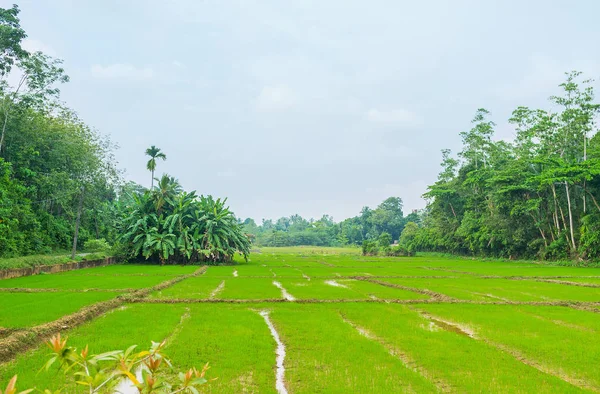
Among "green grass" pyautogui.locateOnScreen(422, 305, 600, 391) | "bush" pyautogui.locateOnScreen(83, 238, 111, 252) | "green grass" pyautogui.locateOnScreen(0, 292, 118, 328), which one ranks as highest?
"bush" pyautogui.locateOnScreen(83, 238, 111, 252)

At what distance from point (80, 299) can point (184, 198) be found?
21.4m

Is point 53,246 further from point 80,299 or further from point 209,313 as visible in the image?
point 209,313

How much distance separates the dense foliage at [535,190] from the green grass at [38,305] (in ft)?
92.4

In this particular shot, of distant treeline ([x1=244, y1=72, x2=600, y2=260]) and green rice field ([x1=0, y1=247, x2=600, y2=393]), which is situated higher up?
distant treeline ([x1=244, y1=72, x2=600, y2=260])

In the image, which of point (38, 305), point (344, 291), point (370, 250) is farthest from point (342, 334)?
point (370, 250)

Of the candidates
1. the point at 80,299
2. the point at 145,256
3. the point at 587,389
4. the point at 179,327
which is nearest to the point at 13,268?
the point at 80,299

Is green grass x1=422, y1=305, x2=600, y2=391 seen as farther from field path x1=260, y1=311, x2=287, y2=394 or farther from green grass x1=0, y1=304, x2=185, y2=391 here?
green grass x1=0, y1=304, x2=185, y2=391

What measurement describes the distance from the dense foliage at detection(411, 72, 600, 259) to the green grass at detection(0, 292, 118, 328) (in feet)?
92.4

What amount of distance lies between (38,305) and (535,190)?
113 ft

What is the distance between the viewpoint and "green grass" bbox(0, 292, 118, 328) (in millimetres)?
9062

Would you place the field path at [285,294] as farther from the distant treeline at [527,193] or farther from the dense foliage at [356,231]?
the dense foliage at [356,231]

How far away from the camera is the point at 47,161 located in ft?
92.6

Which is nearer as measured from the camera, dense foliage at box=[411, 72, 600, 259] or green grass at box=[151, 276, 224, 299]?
green grass at box=[151, 276, 224, 299]

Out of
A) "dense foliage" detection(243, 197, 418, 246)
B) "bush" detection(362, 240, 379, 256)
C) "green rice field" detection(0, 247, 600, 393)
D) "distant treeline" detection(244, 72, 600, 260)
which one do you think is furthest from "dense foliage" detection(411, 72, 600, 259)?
"dense foliage" detection(243, 197, 418, 246)
